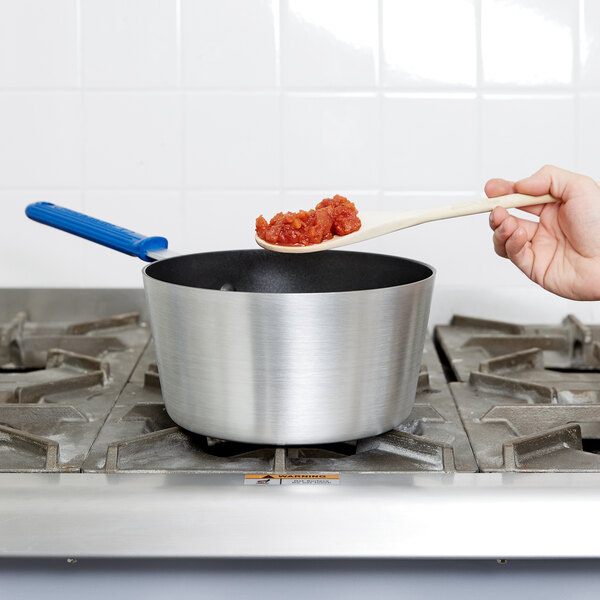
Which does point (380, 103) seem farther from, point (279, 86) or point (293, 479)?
point (293, 479)

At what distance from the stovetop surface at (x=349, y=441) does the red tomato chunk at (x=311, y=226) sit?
212mm

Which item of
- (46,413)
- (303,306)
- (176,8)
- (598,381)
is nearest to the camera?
(303,306)

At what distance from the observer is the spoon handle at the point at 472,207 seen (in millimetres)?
867

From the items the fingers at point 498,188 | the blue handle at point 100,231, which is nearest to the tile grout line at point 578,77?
the fingers at point 498,188

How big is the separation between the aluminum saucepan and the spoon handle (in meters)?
0.13

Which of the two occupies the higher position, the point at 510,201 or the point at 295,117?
the point at 295,117

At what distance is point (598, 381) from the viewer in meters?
1.03

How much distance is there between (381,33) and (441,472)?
0.78 metres

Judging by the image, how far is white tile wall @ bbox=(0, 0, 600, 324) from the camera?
129 centimetres

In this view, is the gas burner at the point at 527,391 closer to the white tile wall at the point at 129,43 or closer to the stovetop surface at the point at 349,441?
the stovetop surface at the point at 349,441

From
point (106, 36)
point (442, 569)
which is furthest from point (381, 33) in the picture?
point (442, 569)

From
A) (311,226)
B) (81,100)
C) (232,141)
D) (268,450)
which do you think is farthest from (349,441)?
(81,100)

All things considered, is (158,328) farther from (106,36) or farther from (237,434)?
(106,36)

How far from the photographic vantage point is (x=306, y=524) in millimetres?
Answer: 690
